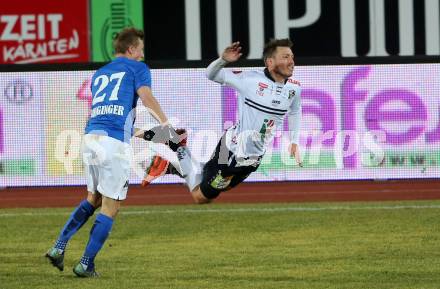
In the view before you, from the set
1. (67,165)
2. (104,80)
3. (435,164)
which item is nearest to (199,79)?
(67,165)

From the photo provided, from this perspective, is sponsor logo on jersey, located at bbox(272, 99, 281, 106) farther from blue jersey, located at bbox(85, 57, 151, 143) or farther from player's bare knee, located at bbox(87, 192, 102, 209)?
player's bare knee, located at bbox(87, 192, 102, 209)

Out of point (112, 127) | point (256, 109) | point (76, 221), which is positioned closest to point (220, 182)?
point (256, 109)

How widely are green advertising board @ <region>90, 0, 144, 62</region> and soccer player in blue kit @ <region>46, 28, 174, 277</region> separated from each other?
428 inches

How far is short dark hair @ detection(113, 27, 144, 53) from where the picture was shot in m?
9.65

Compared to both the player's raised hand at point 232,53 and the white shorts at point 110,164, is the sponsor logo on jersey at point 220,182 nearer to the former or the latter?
the white shorts at point 110,164

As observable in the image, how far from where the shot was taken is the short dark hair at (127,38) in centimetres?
965

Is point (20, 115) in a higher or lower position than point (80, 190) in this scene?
higher

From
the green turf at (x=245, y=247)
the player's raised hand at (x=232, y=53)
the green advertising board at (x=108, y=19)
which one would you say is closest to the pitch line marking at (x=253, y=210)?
the green turf at (x=245, y=247)

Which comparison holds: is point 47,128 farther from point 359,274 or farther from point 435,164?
point 359,274

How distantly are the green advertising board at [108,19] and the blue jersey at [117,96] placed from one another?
35.7ft

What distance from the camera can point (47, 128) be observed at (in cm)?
1625

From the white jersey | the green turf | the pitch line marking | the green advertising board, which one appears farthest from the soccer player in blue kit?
the green advertising board

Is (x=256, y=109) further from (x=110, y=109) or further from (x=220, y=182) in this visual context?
(x=110, y=109)

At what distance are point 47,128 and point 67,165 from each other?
0.61 metres
